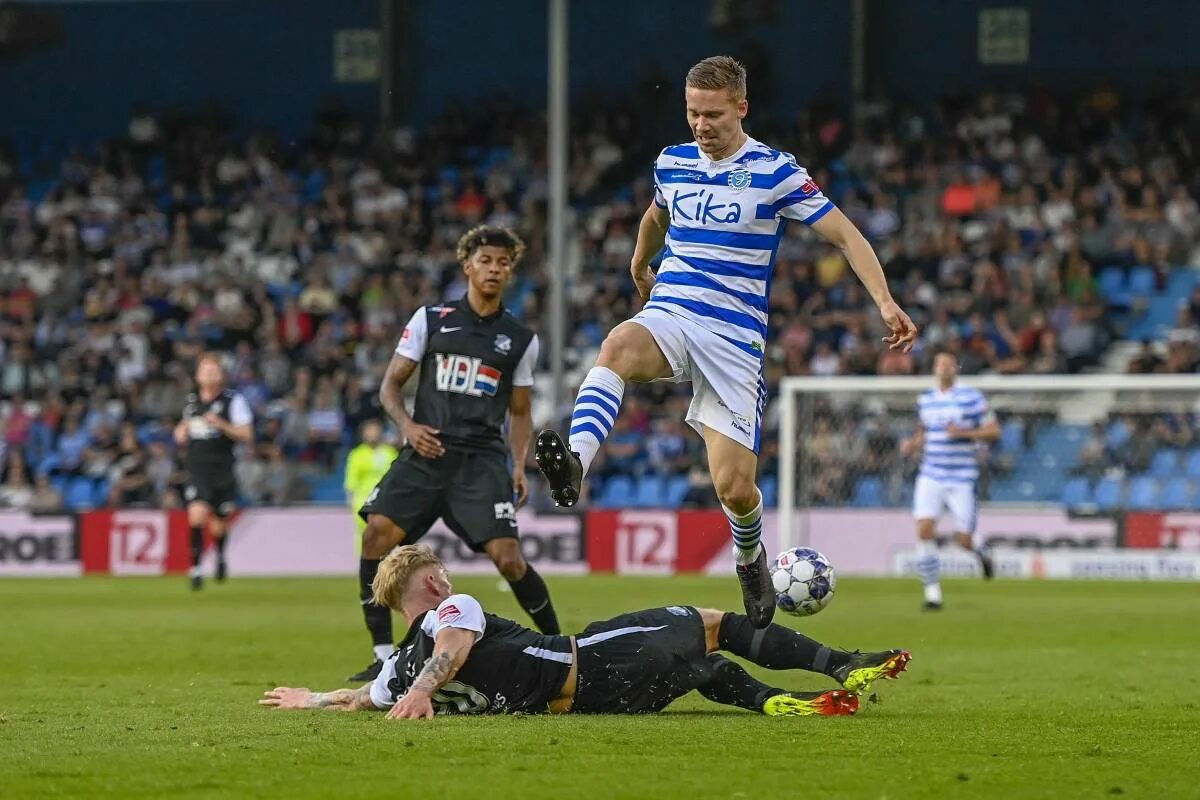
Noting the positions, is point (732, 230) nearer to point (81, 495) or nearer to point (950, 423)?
point (950, 423)

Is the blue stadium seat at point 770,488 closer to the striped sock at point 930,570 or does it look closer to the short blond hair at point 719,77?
the striped sock at point 930,570

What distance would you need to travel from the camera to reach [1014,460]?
23.1 m

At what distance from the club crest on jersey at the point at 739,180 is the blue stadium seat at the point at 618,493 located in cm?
1741

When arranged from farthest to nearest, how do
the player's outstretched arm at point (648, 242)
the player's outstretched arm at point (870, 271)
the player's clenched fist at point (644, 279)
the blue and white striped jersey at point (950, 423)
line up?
the blue and white striped jersey at point (950, 423), the player's clenched fist at point (644, 279), the player's outstretched arm at point (648, 242), the player's outstretched arm at point (870, 271)

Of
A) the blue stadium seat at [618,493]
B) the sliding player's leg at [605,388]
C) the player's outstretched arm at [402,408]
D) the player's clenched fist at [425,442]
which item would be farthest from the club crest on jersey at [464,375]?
the blue stadium seat at [618,493]

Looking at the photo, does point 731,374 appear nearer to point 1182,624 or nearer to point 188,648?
point 188,648

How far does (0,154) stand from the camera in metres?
33.4

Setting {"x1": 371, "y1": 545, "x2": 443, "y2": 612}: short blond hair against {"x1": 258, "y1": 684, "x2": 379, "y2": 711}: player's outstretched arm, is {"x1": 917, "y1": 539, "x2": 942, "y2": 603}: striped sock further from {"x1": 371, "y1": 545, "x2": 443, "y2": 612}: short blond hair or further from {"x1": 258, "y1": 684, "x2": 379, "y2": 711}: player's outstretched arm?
{"x1": 371, "y1": 545, "x2": 443, "y2": 612}: short blond hair

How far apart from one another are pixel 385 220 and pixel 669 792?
83.4 ft

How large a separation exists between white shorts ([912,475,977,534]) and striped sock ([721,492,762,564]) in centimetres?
997

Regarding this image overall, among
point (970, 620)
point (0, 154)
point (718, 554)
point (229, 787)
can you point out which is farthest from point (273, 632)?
point (0, 154)

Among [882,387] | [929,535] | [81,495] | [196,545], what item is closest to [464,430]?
[929,535]

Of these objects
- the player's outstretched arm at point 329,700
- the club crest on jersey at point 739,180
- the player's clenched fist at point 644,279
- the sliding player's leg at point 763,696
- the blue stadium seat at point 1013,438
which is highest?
the club crest on jersey at point 739,180

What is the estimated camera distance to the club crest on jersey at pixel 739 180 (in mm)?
7812
